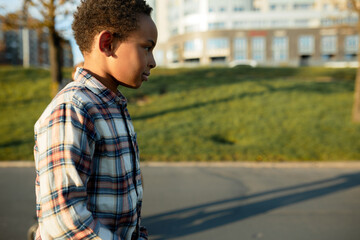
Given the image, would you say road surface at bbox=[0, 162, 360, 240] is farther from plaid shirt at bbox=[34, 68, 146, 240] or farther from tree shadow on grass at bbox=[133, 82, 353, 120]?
tree shadow on grass at bbox=[133, 82, 353, 120]

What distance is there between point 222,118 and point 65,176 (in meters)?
11.2

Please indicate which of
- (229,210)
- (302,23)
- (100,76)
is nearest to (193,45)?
(302,23)

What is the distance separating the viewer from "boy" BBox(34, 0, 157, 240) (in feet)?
3.49

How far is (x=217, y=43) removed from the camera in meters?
70.4

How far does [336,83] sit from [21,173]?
15.1m

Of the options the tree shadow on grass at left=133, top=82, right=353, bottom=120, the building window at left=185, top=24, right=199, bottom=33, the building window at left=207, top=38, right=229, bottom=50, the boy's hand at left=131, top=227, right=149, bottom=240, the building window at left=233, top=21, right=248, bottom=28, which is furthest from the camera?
the building window at left=185, top=24, right=199, bottom=33

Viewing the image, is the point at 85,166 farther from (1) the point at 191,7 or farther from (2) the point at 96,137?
(1) the point at 191,7

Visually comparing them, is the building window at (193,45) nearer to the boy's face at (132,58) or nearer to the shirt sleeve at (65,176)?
the boy's face at (132,58)

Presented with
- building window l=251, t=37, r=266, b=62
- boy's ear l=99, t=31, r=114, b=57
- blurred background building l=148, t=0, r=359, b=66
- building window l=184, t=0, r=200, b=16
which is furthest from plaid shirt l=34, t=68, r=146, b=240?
building window l=184, t=0, r=200, b=16

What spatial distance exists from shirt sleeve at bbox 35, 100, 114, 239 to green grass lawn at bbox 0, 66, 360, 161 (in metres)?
7.44

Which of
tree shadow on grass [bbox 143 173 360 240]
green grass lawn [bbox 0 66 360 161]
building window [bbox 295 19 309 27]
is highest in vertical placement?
building window [bbox 295 19 309 27]

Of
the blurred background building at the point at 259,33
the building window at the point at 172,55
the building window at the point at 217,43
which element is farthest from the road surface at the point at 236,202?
the building window at the point at 172,55

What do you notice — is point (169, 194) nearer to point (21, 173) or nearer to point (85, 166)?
point (21, 173)

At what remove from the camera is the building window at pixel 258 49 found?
6825 cm
